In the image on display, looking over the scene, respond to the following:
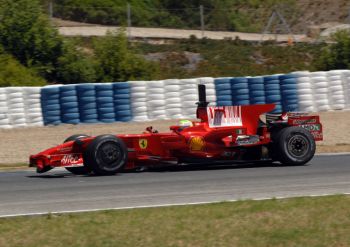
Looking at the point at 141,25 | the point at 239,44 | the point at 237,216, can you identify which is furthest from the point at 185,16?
the point at 237,216

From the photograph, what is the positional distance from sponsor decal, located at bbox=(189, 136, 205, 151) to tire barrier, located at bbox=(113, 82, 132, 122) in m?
8.86

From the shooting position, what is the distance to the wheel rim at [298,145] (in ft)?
46.0

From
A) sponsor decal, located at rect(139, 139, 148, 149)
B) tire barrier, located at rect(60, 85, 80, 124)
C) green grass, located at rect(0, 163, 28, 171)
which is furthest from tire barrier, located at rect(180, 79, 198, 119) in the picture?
sponsor decal, located at rect(139, 139, 148, 149)

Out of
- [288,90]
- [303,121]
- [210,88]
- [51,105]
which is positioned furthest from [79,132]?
[303,121]

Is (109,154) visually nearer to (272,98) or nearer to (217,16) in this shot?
(272,98)

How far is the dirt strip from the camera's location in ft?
59.0

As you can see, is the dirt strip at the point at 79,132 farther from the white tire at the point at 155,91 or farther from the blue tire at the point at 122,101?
the white tire at the point at 155,91

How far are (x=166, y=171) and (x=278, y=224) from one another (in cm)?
561

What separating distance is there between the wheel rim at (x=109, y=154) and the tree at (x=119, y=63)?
14501 millimetres

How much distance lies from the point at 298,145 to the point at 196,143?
182cm

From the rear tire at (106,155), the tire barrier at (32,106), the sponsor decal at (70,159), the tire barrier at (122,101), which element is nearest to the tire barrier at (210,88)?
the tire barrier at (122,101)

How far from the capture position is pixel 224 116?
14031mm

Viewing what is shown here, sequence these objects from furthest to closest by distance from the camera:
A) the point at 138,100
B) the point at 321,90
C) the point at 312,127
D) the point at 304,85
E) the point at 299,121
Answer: the point at 321,90 < the point at 304,85 < the point at 138,100 < the point at 312,127 < the point at 299,121

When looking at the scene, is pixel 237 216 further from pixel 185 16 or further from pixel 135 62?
pixel 185 16
